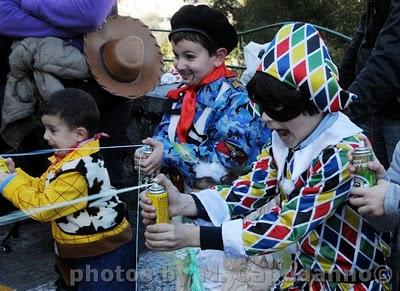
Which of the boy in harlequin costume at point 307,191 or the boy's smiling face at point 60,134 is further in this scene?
the boy's smiling face at point 60,134

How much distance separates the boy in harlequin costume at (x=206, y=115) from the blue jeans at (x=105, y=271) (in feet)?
1.44

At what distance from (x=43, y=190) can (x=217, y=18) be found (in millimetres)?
1069

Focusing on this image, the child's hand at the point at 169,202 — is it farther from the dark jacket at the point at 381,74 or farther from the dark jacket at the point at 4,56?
the dark jacket at the point at 4,56

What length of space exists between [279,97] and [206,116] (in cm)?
97

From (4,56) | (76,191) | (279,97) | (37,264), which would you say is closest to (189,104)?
(76,191)

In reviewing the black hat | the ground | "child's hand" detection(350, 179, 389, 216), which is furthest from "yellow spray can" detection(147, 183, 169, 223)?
the ground

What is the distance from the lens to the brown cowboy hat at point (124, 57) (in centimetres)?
352

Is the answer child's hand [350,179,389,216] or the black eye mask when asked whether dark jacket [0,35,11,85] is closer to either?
the black eye mask

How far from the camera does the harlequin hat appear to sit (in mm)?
1934

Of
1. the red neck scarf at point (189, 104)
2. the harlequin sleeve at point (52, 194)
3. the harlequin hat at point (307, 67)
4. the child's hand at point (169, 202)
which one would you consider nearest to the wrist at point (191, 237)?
the child's hand at point (169, 202)

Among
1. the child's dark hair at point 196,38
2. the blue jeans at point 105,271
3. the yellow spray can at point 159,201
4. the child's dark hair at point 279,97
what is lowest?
the blue jeans at point 105,271

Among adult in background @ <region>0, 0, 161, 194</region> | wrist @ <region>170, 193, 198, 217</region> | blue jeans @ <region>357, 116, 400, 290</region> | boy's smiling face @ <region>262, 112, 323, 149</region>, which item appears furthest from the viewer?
adult in background @ <region>0, 0, 161, 194</region>

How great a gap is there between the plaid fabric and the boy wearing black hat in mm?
455

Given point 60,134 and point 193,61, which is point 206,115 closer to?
point 193,61
